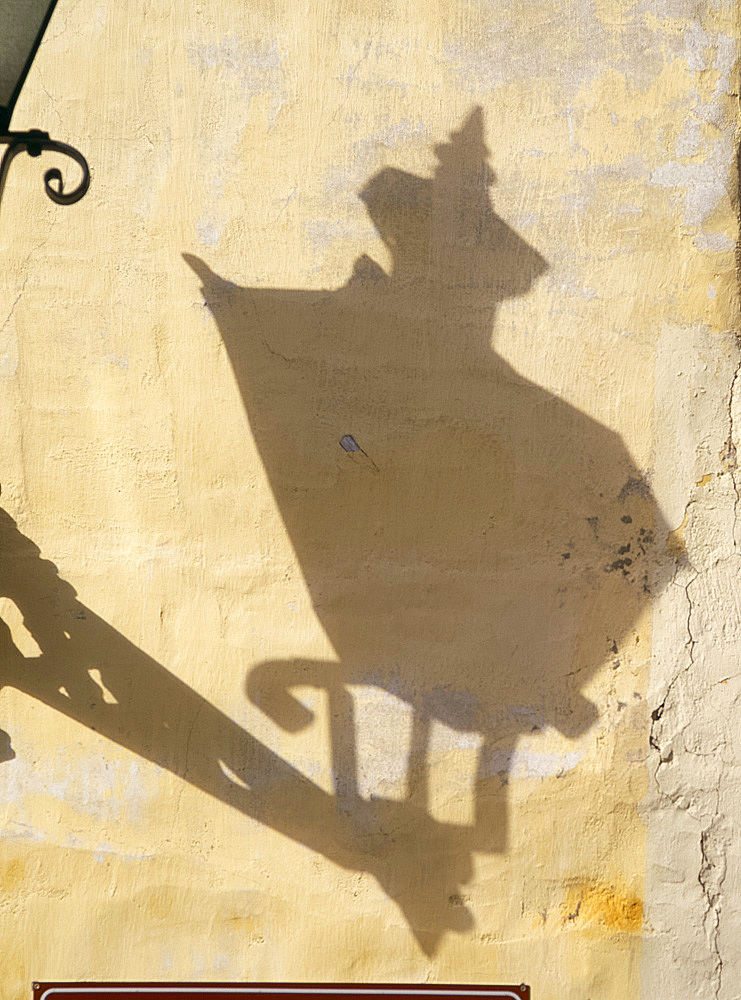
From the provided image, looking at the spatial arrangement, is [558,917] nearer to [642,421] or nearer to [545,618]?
[545,618]

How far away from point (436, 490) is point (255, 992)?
142 centimetres

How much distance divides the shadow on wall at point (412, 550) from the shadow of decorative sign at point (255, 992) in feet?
3.05

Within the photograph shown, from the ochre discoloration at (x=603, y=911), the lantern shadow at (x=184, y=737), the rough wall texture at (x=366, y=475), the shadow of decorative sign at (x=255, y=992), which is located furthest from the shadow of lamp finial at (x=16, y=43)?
the ochre discoloration at (x=603, y=911)

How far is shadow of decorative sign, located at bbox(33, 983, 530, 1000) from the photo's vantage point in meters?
1.53

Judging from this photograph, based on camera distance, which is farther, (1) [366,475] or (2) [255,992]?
(1) [366,475]

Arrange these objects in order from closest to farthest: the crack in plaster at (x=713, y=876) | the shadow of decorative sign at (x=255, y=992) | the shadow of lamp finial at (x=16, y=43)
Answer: the shadow of decorative sign at (x=255, y=992)
the shadow of lamp finial at (x=16, y=43)
the crack in plaster at (x=713, y=876)

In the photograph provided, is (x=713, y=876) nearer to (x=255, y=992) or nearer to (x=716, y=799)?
(x=716, y=799)

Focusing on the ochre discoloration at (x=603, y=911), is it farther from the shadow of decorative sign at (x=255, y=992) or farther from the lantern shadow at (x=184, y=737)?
the shadow of decorative sign at (x=255, y=992)

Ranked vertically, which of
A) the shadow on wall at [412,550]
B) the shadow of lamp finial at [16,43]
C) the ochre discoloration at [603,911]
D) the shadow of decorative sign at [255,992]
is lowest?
the ochre discoloration at [603,911]

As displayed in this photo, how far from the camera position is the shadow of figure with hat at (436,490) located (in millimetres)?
2506

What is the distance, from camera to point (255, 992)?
1.55m

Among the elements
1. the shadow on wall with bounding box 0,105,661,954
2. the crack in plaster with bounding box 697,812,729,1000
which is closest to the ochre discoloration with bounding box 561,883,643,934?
the crack in plaster with bounding box 697,812,729,1000

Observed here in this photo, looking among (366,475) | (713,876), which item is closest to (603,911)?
(713,876)

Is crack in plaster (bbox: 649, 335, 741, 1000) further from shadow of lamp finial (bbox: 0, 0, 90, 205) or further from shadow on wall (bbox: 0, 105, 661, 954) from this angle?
shadow of lamp finial (bbox: 0, 0, 90, 205)
